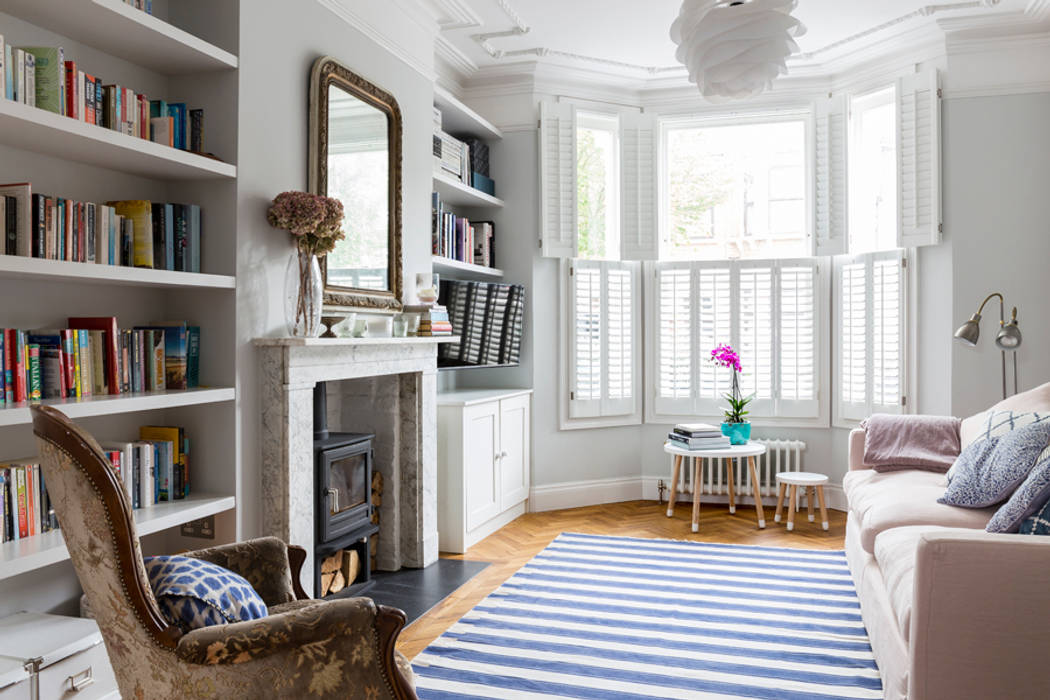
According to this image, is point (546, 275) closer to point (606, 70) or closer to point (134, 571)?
point (606, 70)

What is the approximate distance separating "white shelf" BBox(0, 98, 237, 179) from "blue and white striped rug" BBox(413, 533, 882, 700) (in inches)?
76.1

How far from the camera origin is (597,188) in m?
5.91

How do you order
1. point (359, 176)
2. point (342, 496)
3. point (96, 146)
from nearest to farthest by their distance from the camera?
point (96, 146) → point (342, 496) → point (359, 176)

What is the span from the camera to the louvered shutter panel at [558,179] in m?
5.63

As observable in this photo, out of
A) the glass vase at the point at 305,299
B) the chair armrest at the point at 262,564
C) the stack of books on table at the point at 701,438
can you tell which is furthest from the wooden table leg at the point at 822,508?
the chair armrest at the point at 262,564

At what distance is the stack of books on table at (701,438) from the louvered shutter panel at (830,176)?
1519 mm

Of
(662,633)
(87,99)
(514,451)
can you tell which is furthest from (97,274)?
(514,451)

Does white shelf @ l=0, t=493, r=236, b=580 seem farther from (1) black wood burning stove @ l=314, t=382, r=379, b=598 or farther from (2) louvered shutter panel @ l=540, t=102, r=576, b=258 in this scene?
(2) louvered shutter panel @ l=540, t=102, r=576, b=258

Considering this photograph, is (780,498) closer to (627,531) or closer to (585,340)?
(627,531)

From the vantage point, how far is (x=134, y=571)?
64.4 inches

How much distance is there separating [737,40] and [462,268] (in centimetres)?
271

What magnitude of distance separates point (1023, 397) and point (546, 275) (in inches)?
121

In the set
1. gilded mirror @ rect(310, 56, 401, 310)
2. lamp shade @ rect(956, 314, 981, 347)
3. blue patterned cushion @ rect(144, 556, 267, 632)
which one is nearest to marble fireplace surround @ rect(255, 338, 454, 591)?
gilded mirror @ rect(310, 56, 401, 310)

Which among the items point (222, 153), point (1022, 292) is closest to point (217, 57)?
point (222, 153)
